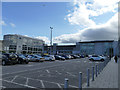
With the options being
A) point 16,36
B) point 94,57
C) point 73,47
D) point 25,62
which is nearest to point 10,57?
point 25,62

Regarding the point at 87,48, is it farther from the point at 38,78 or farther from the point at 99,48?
the point at 38,78

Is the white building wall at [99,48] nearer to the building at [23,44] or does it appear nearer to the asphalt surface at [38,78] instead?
the building at [23,44]

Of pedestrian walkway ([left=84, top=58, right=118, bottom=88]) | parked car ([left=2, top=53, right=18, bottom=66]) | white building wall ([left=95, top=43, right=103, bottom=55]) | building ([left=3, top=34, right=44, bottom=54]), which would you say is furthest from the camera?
white building wall ([left=95, top=43, right=103, bottom=55])

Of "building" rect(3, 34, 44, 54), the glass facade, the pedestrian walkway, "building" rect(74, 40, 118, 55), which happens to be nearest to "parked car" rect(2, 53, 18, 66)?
the pedestrian walkway

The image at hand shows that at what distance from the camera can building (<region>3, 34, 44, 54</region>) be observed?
248ft

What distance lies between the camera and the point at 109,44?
92688mm

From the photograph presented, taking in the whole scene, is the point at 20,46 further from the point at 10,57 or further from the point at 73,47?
the point at 10,57

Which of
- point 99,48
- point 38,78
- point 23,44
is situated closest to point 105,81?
point 38,78

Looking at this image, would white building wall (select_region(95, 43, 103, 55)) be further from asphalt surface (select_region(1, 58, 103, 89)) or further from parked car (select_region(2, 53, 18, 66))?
asphalt surface (select_region(1, 58, 103, 89))

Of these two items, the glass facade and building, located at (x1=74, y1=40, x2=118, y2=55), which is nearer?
building, located at (x1=74, y1=40, x2=118, y2=55)

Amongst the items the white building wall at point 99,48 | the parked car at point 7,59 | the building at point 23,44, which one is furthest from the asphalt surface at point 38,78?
the white building wall at point 99,48

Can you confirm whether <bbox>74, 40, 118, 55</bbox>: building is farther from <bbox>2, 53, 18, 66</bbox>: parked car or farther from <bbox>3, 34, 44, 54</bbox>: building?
<bbox>2, 53, 18, 66</bbox>: parked car

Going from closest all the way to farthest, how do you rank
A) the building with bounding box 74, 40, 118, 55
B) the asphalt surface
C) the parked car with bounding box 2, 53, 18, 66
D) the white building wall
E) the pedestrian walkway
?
1. the pedestrian walkway
2. the asphalt surface
3. the parked car with bounding box 2, 53, 18, 66
4. the building with bounding box 74, 40, 118, 55
5. the white building wall

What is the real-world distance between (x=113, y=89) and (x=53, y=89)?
284 centimetres
